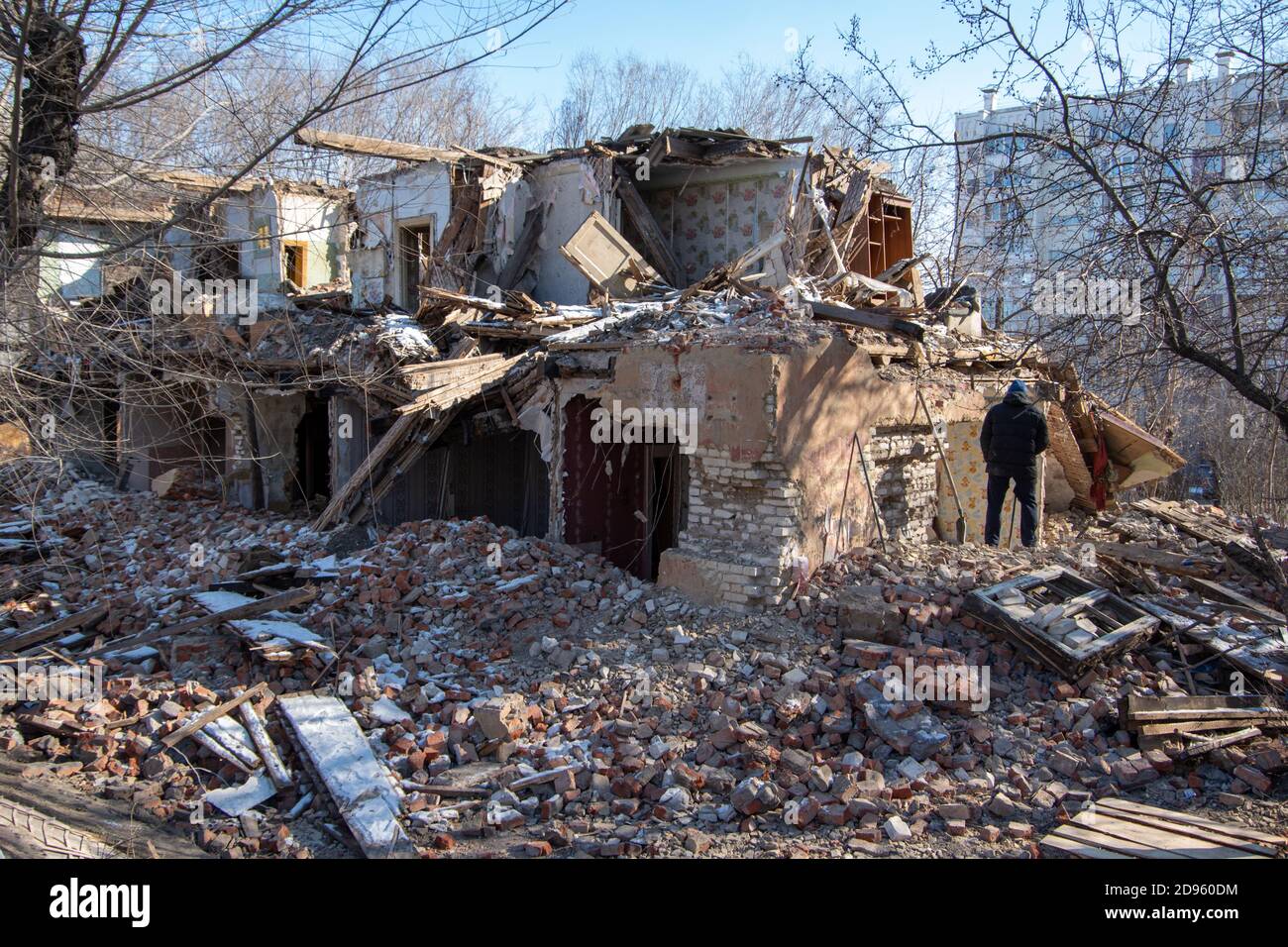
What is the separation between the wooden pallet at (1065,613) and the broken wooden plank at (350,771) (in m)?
4.69

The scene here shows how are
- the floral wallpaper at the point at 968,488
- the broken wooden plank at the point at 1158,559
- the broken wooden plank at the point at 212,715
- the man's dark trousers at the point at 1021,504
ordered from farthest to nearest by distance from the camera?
the floral wallpaper at the point at 968,488 < the man's dark trousers at the point at 1021,504 < the broken wooden plank at the point at 1158,559 < the broken wooden plank at the point at 212,715

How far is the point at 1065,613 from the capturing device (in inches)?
286

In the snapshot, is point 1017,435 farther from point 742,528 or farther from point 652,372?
point 652,372

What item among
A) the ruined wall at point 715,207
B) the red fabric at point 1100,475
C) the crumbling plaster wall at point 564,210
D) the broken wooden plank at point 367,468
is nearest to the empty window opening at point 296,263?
the crumbling plaster wall at point 564,210

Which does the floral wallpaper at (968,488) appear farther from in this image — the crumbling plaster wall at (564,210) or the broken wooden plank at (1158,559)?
the crumbling plaster wall at (564,210)

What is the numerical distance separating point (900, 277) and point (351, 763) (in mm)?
10275

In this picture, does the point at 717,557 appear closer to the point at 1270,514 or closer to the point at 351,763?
the point at 351,763

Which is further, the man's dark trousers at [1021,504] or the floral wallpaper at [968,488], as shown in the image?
the floral wallpaper at [968,488]

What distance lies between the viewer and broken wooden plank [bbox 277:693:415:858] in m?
5.45

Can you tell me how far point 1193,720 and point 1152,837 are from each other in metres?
1.62

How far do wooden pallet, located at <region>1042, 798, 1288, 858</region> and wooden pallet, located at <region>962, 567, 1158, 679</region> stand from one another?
4.99 ft

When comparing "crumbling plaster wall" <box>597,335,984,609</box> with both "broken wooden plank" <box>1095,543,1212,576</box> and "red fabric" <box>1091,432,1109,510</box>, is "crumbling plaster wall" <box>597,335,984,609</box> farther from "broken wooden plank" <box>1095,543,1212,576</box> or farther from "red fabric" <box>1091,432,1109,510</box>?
"red fabric" <box>1091,432,1109,510</box>

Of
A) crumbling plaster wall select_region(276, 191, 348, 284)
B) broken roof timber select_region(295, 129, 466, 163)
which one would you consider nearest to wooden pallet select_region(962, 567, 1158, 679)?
broken roof timber select_region(295, 129, 466, 163)

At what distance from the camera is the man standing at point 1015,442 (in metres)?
9.02
